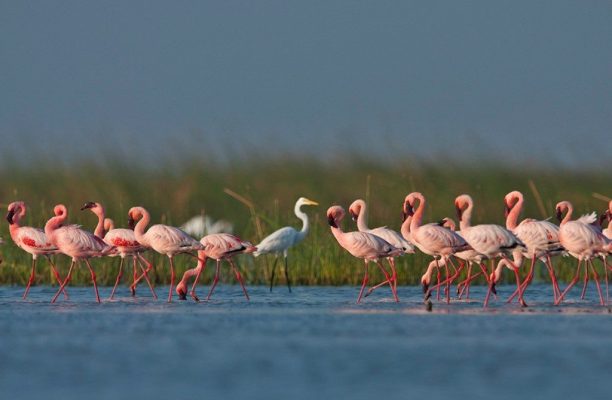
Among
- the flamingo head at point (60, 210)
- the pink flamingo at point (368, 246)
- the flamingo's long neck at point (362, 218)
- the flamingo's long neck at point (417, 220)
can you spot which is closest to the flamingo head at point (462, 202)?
the flamingo's long neck at point (417, 220)

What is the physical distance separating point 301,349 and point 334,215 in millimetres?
6294

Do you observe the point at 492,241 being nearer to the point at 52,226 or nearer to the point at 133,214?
the point at 133,214

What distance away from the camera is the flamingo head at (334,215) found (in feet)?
58.9

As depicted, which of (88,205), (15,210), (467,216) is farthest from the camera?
Result: (88,205)

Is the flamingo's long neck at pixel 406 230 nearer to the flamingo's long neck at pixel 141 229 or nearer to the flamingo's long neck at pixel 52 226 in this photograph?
the flamingo's long neck at pixel 141 229

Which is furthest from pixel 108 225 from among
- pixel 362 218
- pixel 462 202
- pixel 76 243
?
pixel 462 202

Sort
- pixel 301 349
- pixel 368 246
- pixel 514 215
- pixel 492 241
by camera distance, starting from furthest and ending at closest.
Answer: pixel 514 215 < pixel 368 246 < pixel 492 241 < pixel 301 349

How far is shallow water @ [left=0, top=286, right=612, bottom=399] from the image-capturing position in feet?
32.2

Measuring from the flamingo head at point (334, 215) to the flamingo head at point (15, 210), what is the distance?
3921mm

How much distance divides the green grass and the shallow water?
3.36m

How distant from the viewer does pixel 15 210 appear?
18.6 m

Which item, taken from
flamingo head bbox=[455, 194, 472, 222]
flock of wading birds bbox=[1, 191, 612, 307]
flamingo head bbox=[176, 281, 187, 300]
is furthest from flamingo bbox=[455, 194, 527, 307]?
flamingo head bbox=[176, 281, 187, 300]

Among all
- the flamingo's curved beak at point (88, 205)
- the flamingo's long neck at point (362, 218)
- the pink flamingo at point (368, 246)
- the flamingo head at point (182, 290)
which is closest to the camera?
the pink flamingo at point (368, 246)

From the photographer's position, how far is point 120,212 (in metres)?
21.2
